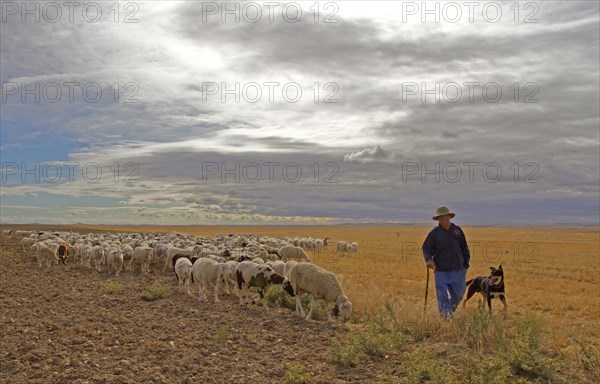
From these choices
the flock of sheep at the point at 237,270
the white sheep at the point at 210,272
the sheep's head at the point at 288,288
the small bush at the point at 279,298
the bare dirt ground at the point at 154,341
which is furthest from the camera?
the white sheep at the point at 210,272

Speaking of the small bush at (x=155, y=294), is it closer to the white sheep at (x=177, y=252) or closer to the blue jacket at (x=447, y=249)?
the white sheep at (x=177, y=252)

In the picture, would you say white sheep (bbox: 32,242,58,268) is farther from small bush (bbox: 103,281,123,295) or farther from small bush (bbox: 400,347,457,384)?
small bush (bbox: 400,347,457,384)

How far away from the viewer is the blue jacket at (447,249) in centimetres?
1051

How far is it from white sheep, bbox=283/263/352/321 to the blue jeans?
6.97 feet

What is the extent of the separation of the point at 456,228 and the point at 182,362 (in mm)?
6143

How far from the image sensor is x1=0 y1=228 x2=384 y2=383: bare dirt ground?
777cm

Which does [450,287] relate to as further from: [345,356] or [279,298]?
[279,298]

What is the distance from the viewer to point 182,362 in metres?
8.35

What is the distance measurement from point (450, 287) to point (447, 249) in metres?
0.84

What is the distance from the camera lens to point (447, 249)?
1055cm

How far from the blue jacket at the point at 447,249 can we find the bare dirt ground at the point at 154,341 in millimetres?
2469

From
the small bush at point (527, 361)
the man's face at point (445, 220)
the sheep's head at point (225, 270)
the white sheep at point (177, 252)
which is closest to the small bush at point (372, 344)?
the small bush at point (527, 361)

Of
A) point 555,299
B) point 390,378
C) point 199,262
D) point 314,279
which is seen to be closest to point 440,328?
point 390,378

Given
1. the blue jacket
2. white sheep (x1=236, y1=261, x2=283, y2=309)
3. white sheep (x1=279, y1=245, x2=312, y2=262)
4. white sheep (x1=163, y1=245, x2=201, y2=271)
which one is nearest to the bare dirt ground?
white sheep (x1=236, y1=261, x2=283, y2=309)
